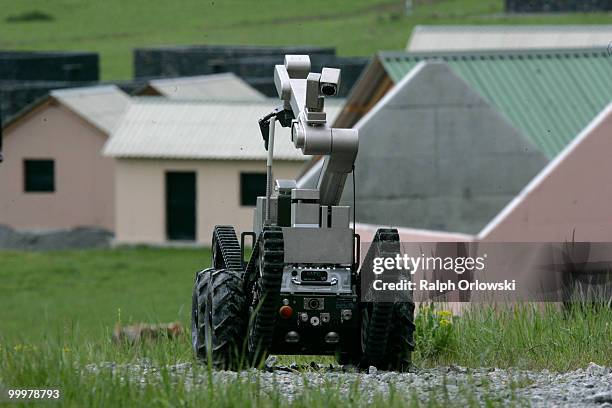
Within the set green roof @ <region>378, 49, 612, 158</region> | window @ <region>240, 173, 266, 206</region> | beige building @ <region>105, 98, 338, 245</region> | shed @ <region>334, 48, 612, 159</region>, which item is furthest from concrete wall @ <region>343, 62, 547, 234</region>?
beige building @ <region>105, 98, 338, 245</region>

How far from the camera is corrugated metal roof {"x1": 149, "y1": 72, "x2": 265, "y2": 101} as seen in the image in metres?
49.2

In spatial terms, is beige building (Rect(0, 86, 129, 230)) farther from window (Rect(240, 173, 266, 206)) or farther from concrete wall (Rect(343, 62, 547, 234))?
concrete wall (Rect(343, 62, 547, 234))

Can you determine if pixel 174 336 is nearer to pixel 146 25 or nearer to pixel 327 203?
pixel 327 203

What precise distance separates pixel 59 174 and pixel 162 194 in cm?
442

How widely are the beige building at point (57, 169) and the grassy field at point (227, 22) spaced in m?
21.6

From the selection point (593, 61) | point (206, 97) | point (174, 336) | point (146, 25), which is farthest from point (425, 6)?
point (174, 336)

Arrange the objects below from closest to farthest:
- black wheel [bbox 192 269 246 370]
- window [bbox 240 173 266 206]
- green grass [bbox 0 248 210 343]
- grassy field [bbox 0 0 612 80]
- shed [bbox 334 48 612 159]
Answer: black wheel [bbox 192 269 246 370] → shed [bbox 334 48 612 159] → green grass [bbox 0 248 210 343] → window [bbox 240 173 266 206] → grassy field [bbox 0 0 612 80]

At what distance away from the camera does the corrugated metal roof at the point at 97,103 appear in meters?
46.2

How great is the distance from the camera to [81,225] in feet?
156

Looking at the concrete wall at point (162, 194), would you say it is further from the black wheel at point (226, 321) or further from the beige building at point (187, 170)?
the black wheel at point (226, 321)

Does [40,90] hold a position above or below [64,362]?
above

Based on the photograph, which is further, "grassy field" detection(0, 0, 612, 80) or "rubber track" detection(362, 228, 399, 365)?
"grassy field" detection(0, 0, 612, 80)

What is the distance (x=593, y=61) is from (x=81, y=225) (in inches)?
854

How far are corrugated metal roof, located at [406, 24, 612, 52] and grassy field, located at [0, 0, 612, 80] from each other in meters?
18.5
